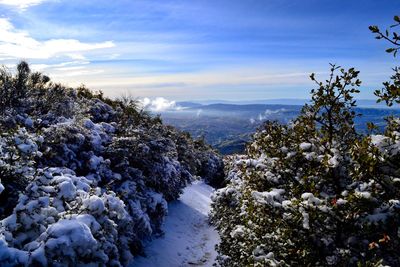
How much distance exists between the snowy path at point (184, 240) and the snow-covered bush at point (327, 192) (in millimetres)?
6992

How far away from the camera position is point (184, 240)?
17.1m

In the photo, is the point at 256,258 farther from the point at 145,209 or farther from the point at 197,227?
the point at 197,227

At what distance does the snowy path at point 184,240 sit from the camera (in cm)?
1429

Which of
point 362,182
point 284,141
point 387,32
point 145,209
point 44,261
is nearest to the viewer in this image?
point 387,32

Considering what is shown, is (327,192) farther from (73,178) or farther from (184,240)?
(184,240)

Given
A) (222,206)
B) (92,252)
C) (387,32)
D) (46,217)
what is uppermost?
(387,32)

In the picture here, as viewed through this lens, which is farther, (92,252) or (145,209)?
(145,209)

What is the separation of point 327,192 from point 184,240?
11908mm

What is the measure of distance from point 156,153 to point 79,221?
31.6 feet

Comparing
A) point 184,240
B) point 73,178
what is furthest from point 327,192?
point 184,240

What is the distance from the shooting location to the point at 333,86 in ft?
21.1

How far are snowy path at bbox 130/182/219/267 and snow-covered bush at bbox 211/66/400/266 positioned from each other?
22.9ft

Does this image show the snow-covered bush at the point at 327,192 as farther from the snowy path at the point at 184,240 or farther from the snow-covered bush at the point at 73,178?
the snowy path at the point at 184,240

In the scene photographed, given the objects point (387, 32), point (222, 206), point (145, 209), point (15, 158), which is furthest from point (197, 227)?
point (387, 32)
